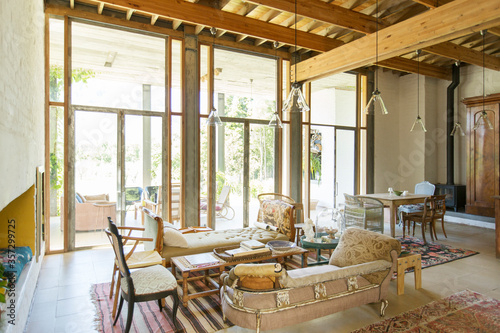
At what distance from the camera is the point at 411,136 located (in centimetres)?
906

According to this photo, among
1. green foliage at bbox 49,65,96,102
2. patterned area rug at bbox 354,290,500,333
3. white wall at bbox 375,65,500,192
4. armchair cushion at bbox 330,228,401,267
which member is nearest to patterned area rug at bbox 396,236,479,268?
patterned area rug at bbox 354,290,500,333

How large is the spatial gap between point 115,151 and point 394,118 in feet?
24.2

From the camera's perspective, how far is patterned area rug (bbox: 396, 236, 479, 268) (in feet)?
16.2

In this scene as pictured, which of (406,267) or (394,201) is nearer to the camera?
(406,267)

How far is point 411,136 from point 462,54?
2.78 m

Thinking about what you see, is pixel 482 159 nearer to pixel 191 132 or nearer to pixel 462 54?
pixel 462 54

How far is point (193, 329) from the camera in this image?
2.99m

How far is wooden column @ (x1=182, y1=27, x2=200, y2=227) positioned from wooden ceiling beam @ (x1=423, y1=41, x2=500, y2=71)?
14.4 feet

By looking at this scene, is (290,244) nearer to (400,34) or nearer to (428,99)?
(400,34)

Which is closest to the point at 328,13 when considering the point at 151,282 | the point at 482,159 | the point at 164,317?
the point at 151,282

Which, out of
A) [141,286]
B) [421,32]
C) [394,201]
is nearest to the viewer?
[141,286]

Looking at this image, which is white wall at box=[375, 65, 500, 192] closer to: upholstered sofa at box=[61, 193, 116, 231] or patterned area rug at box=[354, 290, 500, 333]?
patterned area rug at box=[354, 290, 500, 333]

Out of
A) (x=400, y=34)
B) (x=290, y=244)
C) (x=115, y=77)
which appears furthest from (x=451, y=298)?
(x=115, y=77)

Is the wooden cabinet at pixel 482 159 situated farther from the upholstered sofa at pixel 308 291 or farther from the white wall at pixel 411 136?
the upholstered sofa at pixel 308 291
